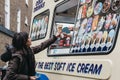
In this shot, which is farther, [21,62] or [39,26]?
[39,26]

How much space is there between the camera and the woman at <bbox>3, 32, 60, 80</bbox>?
5199mm

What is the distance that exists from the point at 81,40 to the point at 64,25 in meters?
0.89

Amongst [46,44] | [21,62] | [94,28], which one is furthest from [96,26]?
[46,44]

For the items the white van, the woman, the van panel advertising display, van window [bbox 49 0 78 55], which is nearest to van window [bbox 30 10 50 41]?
the white van

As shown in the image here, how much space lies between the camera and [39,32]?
20.8 ft

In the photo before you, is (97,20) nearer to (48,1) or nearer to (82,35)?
(82,35)

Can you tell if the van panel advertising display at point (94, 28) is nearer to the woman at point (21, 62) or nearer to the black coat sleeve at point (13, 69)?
the woman at point (21, 62)

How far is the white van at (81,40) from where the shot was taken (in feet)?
13.1

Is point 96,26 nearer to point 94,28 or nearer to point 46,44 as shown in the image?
point 94,28

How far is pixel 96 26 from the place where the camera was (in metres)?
4.30

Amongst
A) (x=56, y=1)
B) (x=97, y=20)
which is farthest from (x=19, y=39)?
(x=97, y=20)

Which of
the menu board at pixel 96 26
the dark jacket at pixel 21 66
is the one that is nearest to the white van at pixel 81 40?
the menu board at pixel 96 26

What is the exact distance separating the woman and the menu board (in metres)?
0.73

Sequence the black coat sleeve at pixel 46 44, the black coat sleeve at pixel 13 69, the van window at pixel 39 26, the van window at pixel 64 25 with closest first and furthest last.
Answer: the van window at pixel 64 25
the black coat sleeve at pixel 13 69
the black coat sleeve at pixel 46 44
the van window at pixel 39 26
